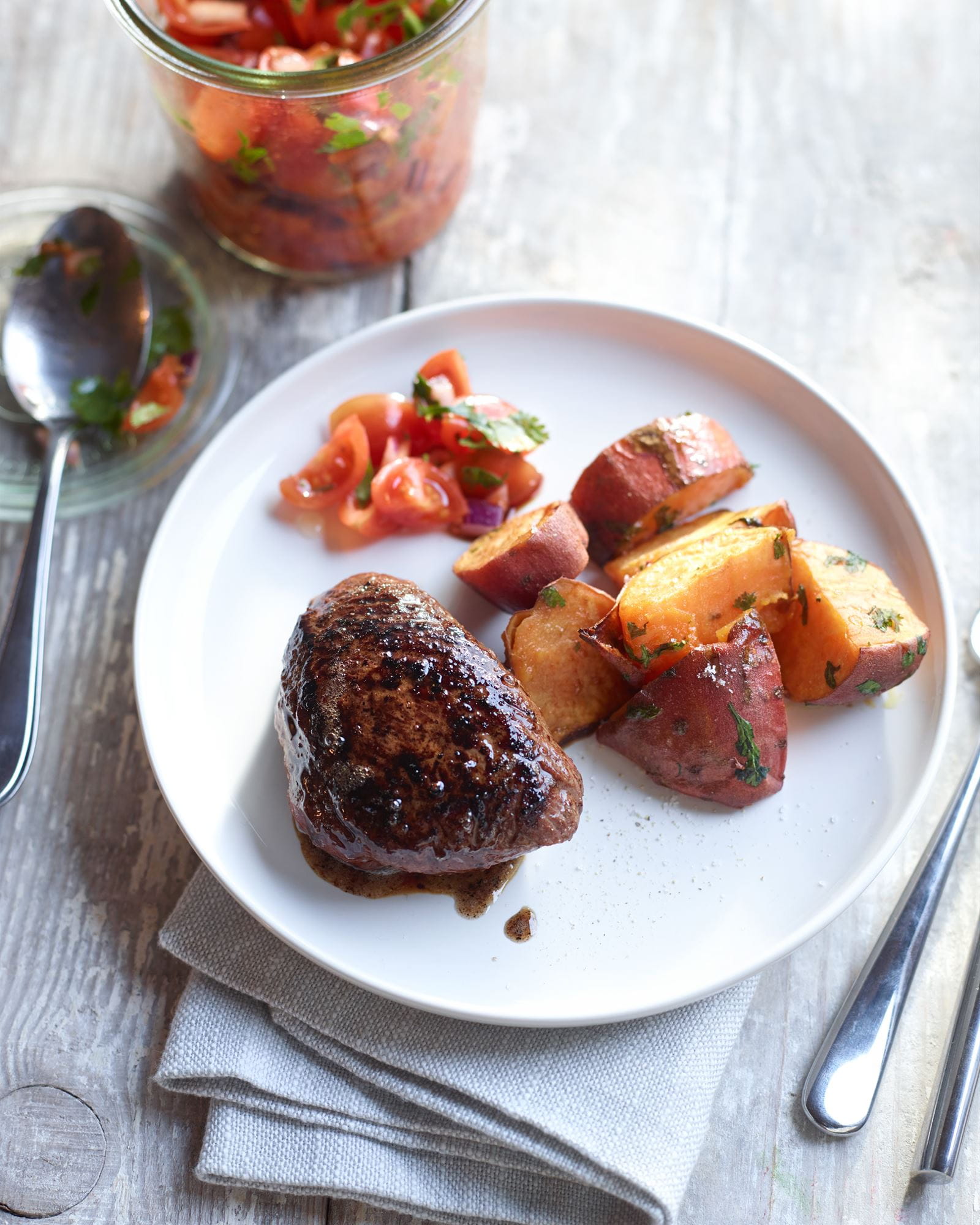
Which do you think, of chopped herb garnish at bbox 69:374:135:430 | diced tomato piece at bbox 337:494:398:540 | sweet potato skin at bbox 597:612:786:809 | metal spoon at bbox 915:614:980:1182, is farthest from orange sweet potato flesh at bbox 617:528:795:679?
chopped herb garnish at bbox 69:374:135:430

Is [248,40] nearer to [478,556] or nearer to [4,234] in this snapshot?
[4,234]

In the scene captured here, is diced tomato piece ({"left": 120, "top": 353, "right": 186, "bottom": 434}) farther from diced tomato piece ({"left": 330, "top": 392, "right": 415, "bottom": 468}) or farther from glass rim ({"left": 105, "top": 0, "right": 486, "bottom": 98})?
glass rim ({"left": 105, "top": 0, "right": 486, "bottom": 98})

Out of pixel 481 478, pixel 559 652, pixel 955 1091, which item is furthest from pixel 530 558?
pixel 955 1091

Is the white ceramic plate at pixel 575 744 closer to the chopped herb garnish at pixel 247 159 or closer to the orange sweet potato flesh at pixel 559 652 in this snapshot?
the orange sweet potato flesh at pixel 559 652

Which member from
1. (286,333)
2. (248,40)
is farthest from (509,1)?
(286,333)

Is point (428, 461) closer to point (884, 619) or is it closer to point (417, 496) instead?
point (417, 496)

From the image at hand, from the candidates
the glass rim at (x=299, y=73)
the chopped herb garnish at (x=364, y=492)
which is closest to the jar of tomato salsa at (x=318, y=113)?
the glass rim at (x=299, y=73)
